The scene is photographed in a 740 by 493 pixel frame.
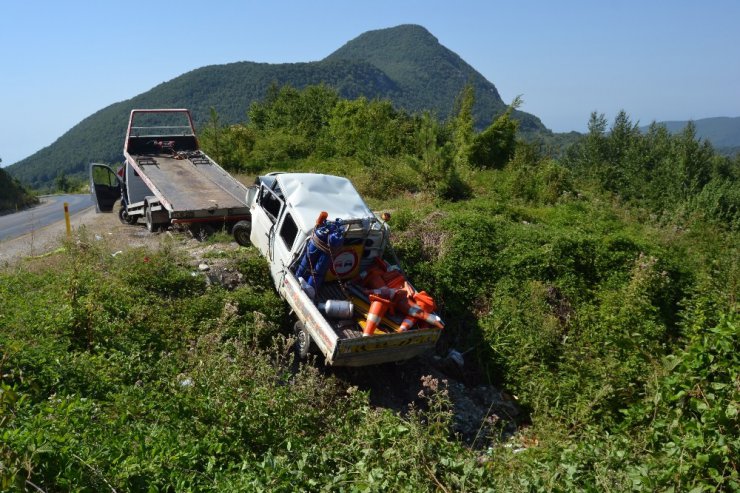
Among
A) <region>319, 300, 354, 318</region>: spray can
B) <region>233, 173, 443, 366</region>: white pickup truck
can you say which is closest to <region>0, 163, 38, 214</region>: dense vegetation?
<region>233, 173, 443, 366</region>: white pickup truck

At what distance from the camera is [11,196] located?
29781mm

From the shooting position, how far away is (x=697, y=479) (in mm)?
3299

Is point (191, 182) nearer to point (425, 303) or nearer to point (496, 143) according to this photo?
point (425, 303)

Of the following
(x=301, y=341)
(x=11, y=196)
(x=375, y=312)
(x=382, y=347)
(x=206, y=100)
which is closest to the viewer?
(x=382, y=347)

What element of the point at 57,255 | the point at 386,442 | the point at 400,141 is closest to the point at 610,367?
the point at 386,442

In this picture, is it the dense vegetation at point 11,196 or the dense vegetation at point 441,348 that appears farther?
the dense vegetation at point 11,196

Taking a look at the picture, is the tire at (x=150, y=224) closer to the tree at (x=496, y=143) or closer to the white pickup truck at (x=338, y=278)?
the white pickup truck at (x=338, y=278)

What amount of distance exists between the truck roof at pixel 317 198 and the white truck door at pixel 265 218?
1.09 feet

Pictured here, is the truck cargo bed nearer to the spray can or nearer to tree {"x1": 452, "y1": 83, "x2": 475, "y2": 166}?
the spray can

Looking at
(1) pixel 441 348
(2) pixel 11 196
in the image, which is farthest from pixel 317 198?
(2) pixel 11 196

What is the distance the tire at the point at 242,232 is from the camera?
10.3m

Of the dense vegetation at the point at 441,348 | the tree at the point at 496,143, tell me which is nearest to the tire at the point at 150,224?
the dense vegetation at the point at 441,348

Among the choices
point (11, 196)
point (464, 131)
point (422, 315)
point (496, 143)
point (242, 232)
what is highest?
point (464, 131)

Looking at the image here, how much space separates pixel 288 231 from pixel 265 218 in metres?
1.04
